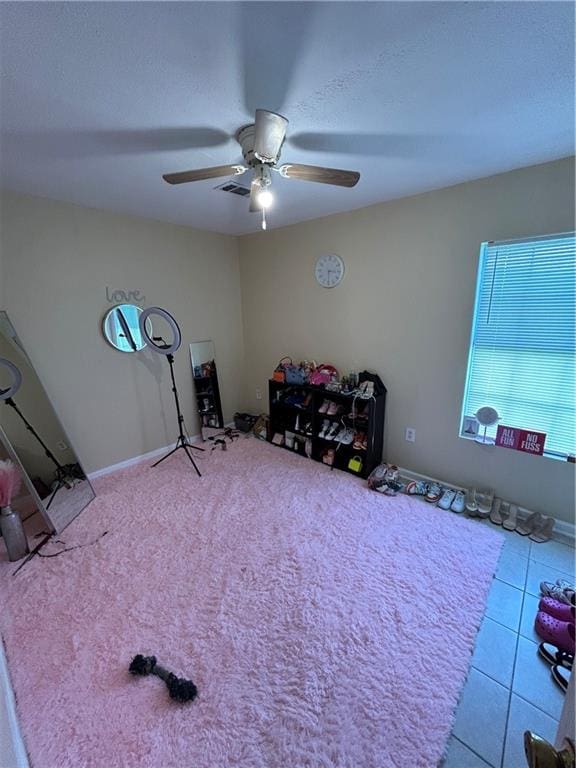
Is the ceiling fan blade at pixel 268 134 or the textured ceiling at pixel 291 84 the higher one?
the textured ceiling at pixel 291 84

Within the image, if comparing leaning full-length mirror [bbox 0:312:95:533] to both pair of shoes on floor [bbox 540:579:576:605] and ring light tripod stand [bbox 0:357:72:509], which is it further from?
pair of shoes on floor [bbox 540:579:576:605]

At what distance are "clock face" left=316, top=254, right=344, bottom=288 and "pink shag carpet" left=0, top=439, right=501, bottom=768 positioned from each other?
204cm

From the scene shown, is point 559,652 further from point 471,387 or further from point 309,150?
point 309,150

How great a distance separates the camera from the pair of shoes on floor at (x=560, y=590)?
161 cm

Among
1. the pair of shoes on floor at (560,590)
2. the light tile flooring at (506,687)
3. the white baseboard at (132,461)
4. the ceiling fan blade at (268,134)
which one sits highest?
the ceiling fan blade at (268,134)

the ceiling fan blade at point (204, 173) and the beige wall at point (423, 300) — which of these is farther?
the beige wall at point (423, 300)

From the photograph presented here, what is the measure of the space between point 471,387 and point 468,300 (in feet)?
2.24

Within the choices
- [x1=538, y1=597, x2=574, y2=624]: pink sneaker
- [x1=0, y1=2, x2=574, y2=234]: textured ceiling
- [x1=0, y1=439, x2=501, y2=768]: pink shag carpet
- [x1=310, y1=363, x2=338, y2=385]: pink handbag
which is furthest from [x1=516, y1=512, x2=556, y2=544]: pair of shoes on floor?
[x1=0, y1=2, x2=574, y2=234]: textured ceiling

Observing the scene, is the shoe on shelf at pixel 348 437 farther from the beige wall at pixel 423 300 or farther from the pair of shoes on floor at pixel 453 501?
the pair of shoes on floor at pixel 453 501

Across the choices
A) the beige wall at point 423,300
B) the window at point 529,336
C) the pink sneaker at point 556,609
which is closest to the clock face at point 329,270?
the beige wall at point 423,300

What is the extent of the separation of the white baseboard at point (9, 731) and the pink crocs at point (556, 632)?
2.16 metres

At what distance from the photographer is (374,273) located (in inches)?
107

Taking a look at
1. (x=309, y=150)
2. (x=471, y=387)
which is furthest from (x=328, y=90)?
(x=471, y=387)

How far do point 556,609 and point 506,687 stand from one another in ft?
1.69
